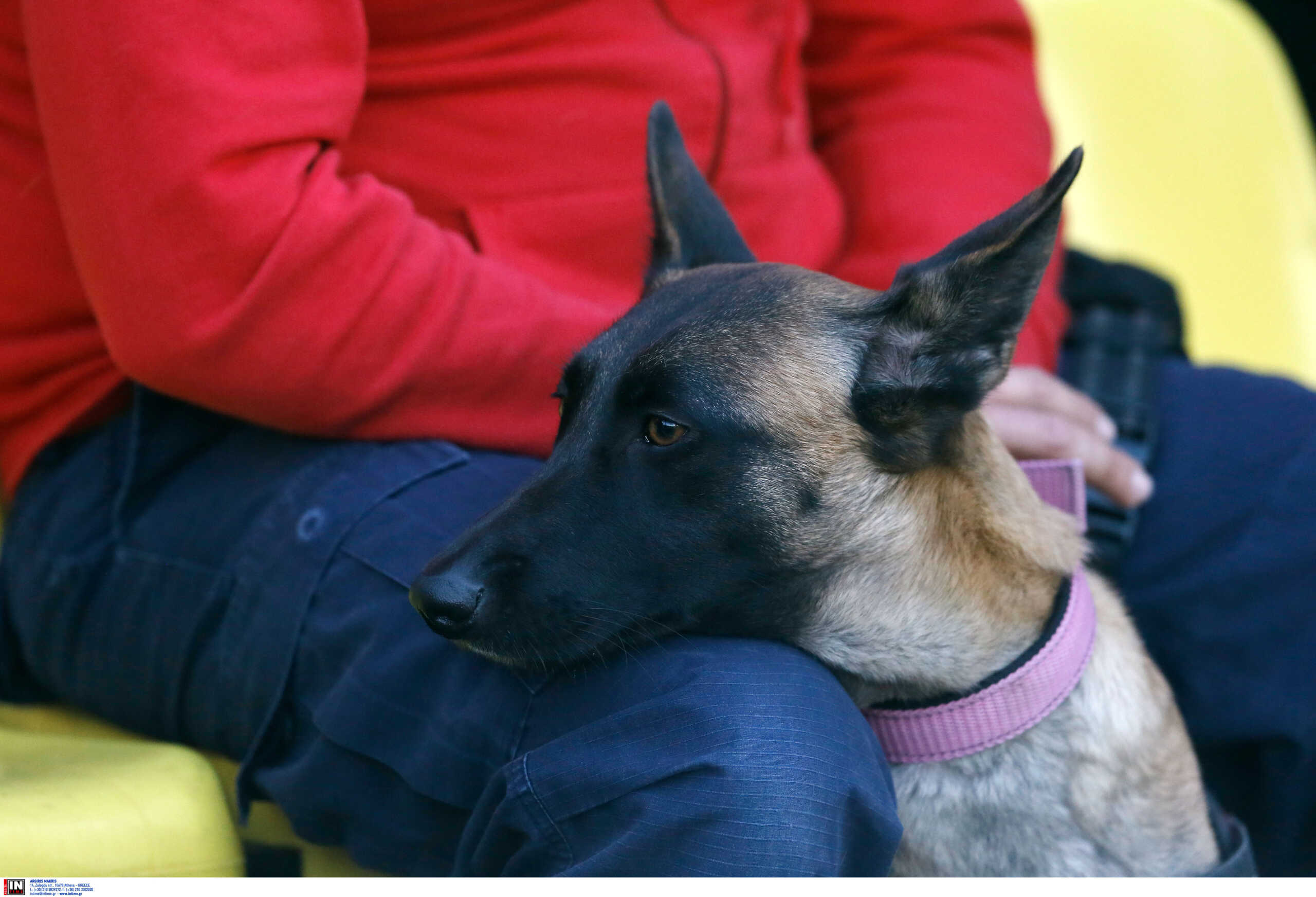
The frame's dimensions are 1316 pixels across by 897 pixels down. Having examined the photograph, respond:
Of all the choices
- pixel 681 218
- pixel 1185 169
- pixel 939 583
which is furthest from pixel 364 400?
pixel 1185 169

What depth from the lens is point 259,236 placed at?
1.55 metres

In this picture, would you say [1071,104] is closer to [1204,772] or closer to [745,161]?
[745,161]

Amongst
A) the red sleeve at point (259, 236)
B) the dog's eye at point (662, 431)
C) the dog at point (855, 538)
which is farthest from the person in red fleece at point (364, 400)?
the dog's eye at point (662, 431)

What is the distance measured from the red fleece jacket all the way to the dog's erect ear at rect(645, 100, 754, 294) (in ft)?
0.55

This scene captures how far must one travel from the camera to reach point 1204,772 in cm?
206

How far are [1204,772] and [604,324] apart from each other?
138 centimetres

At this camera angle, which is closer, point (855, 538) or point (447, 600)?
point (447, 600)

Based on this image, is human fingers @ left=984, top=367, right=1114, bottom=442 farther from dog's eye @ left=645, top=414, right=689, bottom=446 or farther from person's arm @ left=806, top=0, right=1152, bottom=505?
dog's eye @ left=645, top=414, right=689, bottom=446

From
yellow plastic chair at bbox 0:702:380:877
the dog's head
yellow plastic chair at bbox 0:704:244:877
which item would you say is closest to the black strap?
the dog's head

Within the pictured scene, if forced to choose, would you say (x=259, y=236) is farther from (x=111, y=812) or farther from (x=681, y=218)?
(x=111, y=812)

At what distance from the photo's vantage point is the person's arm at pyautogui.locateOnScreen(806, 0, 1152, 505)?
231 centimetres

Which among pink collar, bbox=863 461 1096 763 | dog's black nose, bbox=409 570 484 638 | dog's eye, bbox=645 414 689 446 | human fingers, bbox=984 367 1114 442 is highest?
dog's eye, bbox=645 414 689 446

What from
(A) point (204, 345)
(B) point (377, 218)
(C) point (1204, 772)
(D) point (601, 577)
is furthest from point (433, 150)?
(C) point (1204, 772)

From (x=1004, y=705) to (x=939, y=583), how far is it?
0.62 ft
